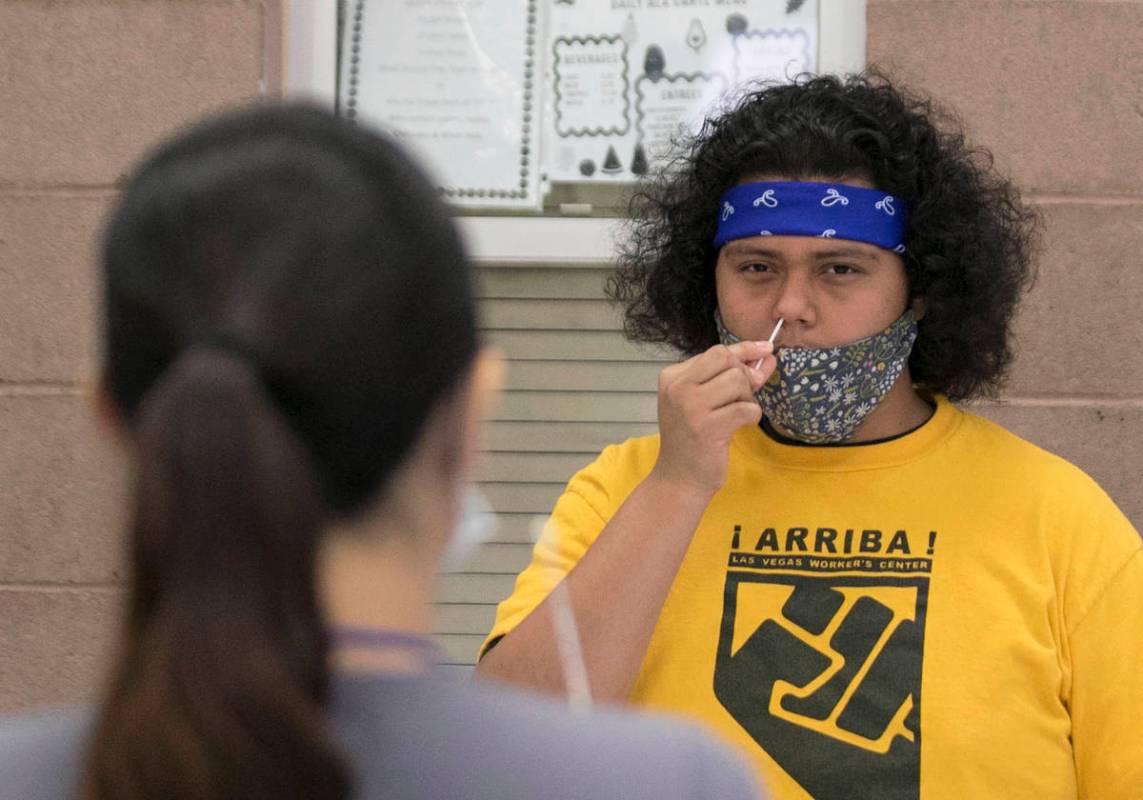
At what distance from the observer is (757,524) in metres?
2.33

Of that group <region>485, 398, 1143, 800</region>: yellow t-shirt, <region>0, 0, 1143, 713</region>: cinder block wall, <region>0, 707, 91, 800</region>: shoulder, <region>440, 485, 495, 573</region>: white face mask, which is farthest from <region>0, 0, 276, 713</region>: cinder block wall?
<region>0, 707, 91, 800</region>: shoulder

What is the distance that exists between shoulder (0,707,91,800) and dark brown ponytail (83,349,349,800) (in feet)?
0.32

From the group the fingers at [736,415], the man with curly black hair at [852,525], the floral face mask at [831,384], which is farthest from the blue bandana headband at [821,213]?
the fingers at [736,415]

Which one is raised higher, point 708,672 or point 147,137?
point 147,137

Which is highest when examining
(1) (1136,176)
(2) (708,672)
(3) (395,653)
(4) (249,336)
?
(1) (1136,176)

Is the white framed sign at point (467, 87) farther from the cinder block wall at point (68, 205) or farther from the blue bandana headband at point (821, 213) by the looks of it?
the blue bandana headband at point (821, 213)

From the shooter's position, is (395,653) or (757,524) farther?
(757,524)

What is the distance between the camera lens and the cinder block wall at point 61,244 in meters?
3.79

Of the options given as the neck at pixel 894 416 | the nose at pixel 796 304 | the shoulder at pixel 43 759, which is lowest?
the shoulder at pixel 43 759

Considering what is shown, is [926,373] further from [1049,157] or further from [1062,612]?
[1049,157]

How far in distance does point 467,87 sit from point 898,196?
1742mm

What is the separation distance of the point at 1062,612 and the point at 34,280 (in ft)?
8.98

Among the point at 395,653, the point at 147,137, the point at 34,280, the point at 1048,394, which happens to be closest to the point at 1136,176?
the point at 1048,394

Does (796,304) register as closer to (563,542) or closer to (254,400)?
(563,542)
